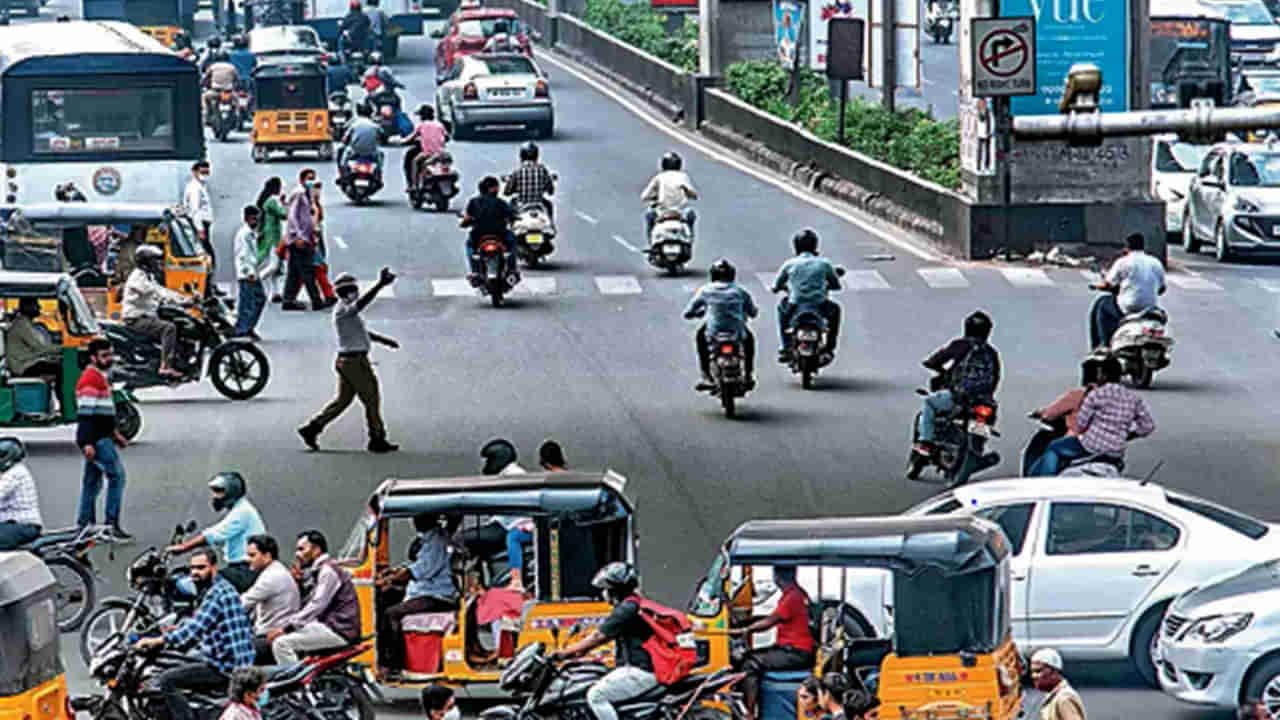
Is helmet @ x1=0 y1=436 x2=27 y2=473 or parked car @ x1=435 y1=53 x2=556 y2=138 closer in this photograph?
helmet @ x1=0 y1=436 x2=27 y2=473

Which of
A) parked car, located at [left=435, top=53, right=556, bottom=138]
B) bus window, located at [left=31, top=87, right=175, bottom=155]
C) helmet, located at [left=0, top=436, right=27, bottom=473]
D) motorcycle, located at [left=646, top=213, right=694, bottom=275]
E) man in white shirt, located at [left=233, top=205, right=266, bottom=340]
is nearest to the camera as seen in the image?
helmet, located at [left=0, top=436, right=27, bottom=473]

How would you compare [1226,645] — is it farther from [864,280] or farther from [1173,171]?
[1173,171]

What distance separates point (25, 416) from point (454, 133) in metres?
27.0

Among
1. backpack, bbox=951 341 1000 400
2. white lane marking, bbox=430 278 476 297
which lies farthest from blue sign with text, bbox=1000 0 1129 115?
backpack, bbox=951 341 1000 400

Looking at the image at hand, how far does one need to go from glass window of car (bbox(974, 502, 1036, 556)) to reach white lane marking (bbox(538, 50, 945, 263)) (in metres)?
19.4

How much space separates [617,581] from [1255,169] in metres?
24.6

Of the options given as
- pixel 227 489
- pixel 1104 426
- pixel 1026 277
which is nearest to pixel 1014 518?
pixel 1104 426

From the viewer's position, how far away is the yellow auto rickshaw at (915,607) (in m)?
14.3

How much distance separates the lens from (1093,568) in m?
16.7

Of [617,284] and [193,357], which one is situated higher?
[193,357]

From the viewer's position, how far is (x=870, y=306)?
108ft

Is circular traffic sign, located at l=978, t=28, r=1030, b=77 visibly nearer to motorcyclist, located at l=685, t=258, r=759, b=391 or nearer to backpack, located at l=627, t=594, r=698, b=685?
motorcyclist, located at l=685, t=258, r=759, b=391

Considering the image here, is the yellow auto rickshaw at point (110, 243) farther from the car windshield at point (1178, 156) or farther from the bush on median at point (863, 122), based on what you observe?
the car windshield at point (1178, 156)

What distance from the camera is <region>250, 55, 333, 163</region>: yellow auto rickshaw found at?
1879 inches
